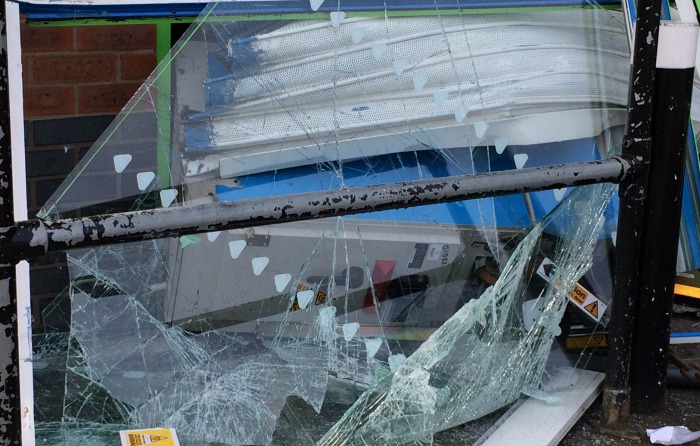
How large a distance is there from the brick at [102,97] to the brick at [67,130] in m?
0.03

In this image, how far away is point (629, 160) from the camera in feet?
7.33

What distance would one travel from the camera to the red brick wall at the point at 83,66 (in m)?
2.77

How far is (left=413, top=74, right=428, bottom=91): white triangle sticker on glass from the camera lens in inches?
88.6

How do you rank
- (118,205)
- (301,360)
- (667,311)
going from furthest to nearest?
(667,311)
(301,360)
(118,205)

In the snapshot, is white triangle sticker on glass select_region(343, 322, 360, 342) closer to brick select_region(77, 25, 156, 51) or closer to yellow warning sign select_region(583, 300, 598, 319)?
yellow warning sign select_region(583, 300, 598, 319)

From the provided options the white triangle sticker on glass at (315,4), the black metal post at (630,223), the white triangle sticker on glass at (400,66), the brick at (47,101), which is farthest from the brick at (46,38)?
the black metal post at (630,223)

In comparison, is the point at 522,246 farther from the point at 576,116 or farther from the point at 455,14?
the point at 455,14

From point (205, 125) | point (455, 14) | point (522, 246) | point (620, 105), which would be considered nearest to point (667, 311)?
point (522, 246)

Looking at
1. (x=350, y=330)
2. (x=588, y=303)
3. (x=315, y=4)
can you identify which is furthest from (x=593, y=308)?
(x=315, y=4)

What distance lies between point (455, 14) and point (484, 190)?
0.53m

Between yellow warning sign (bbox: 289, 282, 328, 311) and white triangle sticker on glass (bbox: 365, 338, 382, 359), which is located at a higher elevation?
yellow warning sign (bbox: 289, 282, 328, 311)

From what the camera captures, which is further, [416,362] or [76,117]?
[76,117]

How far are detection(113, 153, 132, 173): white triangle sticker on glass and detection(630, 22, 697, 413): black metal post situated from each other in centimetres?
129

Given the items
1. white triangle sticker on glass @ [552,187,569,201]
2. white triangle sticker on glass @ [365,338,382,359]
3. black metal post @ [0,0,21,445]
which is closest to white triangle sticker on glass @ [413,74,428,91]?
white triangle sticker on glass @ [552,187,569,201]
